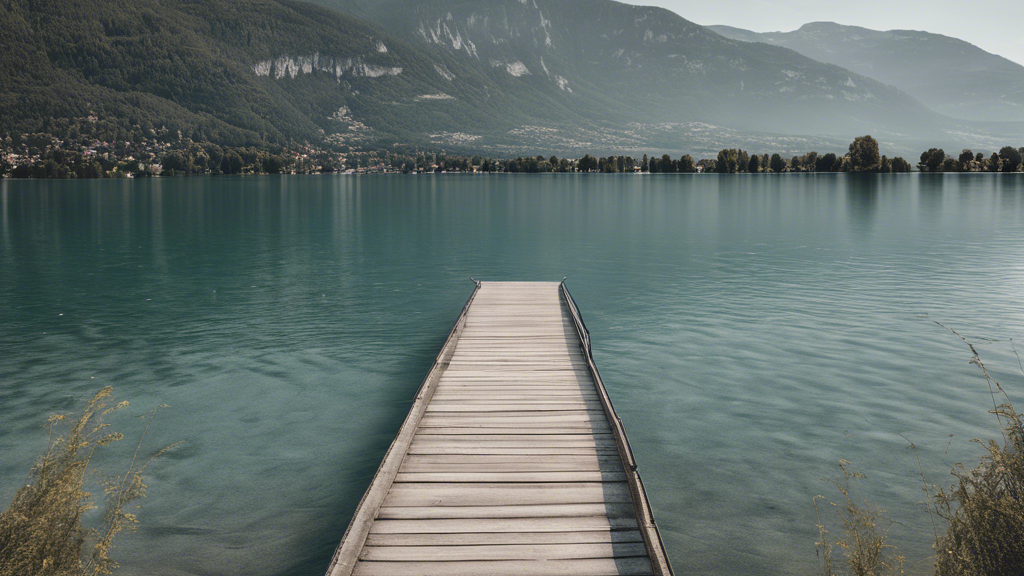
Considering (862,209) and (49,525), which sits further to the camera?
Answer: (862,209)

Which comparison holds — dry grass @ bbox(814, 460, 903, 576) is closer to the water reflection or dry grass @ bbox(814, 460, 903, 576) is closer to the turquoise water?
the turquoise water

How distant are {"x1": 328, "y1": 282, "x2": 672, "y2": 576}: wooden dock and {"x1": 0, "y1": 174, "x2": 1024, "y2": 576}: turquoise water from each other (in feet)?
5.66

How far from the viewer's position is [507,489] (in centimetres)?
889

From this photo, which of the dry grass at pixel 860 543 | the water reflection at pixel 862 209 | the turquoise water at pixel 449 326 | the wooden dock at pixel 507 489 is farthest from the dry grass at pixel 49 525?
the water reflection at pixel 862 209

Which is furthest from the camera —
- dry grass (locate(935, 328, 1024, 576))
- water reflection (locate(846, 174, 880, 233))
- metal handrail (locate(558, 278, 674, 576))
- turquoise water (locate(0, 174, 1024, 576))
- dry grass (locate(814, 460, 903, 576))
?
water reflection (locate(846, 174, 880, 233))

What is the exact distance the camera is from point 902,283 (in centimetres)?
3231

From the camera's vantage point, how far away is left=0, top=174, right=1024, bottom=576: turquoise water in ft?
35.1

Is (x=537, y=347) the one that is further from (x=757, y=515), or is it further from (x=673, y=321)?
(x=673, y=321)

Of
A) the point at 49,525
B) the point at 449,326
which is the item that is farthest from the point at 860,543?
the point at 449,326

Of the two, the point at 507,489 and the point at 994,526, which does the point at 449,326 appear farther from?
the point at 994,526

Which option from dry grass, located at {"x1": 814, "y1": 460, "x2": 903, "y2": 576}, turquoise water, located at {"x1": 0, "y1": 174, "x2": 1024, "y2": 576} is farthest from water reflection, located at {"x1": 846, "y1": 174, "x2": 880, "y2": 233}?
dry grass, located at {"x1": 814, "y1": 460, "x2": 903, "y2": 576}

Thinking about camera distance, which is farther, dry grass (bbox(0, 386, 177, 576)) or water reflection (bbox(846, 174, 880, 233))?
water reflection (bbox(846, 174, 880, 233))

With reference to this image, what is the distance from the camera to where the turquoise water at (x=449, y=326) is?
422 inches

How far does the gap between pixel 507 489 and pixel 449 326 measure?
16.3 metres
